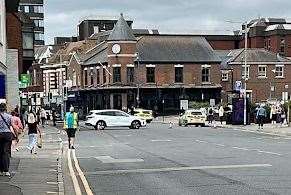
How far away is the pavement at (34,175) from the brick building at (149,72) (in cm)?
6172

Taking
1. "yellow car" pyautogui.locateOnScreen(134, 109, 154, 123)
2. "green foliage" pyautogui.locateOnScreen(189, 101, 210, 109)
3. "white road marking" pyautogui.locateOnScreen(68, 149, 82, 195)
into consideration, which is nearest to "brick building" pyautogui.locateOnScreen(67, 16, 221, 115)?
"green foliage" pyautogui.locateOnScreen(189, 101, 210, 109)

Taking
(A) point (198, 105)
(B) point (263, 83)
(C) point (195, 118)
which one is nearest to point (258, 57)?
(B) point (263, 83)

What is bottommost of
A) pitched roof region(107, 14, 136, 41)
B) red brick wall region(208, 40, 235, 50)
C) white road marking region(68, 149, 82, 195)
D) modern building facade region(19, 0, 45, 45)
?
white road marking region(68, 149, 82, 195)

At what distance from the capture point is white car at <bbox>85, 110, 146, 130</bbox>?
49438 mm

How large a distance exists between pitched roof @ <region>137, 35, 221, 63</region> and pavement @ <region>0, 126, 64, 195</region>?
2556 inches

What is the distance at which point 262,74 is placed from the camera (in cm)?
9050

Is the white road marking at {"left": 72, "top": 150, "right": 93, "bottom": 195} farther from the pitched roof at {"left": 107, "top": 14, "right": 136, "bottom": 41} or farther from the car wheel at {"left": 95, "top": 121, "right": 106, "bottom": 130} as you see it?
the pitched roof at {"left": 107, "top": 14, "right": 136, "bottom": 41}

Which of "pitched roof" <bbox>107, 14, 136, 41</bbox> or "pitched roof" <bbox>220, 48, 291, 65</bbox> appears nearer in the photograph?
"pitched roof" <bbox>107, 14, 136, 41</bbox>

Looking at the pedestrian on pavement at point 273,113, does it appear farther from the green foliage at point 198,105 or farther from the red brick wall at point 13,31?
the green foliage at point 198,105

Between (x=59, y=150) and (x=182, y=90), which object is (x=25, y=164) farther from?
(x=182, y=90)

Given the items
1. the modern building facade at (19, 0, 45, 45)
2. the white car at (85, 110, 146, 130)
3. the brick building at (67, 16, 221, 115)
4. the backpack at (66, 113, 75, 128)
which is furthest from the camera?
the modern building facade at (19, 0, 45, 45)

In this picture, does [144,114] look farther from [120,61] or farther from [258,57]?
[258,57]

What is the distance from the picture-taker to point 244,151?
23688 millimetres

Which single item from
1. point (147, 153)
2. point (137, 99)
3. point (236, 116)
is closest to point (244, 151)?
point (147, 153)
